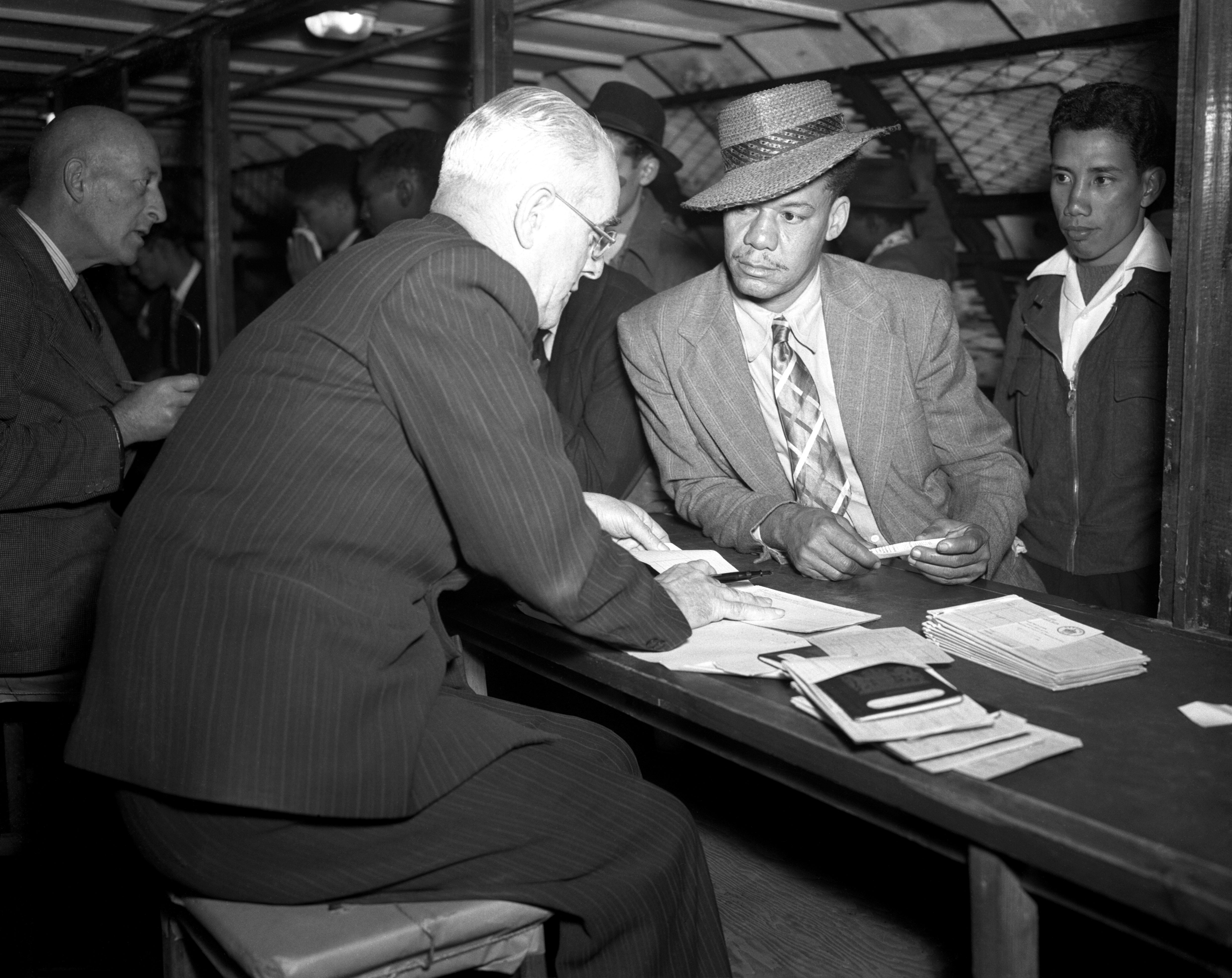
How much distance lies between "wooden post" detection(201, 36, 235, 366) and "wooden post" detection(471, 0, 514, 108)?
2.14 meters

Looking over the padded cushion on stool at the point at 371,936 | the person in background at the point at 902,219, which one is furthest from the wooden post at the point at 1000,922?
the person in background at the point at 902,219

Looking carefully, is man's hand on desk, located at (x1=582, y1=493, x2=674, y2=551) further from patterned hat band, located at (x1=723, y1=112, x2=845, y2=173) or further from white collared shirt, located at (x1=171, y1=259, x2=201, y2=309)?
white collared shirt, located at (x1=171, y1=259, x2=201, y2=309)

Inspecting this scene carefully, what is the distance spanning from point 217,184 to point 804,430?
4111mm

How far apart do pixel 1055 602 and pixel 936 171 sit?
435 centimetres

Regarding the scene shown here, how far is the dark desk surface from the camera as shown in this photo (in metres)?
1.32

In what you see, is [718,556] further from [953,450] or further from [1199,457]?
[1199,457]

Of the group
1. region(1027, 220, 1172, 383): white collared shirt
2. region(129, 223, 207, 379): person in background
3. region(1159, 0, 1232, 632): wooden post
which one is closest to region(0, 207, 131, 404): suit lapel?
region(1159, 0, 1232, 632): wooden post

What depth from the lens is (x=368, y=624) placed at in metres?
1.76

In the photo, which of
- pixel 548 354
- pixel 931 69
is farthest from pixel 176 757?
pixel 931 69

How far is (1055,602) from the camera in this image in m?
2.38

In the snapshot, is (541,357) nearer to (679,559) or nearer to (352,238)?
(679,559)

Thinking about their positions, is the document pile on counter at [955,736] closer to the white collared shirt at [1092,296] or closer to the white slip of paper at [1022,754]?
the white slip of paper at [1022,754]

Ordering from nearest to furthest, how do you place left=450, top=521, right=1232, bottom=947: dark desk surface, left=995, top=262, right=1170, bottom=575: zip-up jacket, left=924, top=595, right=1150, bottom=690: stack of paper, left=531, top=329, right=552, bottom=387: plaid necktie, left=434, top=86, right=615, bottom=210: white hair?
1. left=450, top=521, right=1232, bottom=947: dark desk surface
2. left=924, top=595, right=1150, bottom=690: stack of paper
3. left=434, top=86, right=615, bottom=210: white hair
4. left=995, top=262, right=1170, bottom=575: zip-up jacket
5. left=531, top=329, right=552, bottom=387: plaid necktie

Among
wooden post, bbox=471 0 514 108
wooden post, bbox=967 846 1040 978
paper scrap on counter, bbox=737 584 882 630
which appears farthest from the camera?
wooden post, bbox=471 0 514 108
